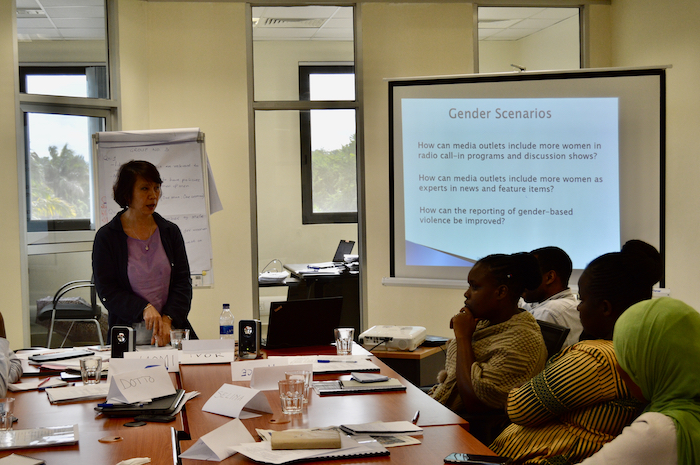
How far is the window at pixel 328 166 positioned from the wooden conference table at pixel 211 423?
3275 millimetres

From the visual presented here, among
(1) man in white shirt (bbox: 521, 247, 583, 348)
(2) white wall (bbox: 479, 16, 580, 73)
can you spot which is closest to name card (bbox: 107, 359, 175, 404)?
(1) man in white shirt (bbox: 521, 247, 583, 348)

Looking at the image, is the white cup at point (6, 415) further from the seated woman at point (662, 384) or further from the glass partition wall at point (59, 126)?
the glass partition wall at point (59, 126)

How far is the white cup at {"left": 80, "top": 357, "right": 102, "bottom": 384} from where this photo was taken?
7.60ft

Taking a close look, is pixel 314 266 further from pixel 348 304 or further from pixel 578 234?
pixel 578 234

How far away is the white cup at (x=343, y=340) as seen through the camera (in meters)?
2.91

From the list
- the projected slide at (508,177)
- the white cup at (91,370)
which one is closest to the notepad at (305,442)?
the white cup at (91,370)

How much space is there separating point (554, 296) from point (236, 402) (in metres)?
1.85

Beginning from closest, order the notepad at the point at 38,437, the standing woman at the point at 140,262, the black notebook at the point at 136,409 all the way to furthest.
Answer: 1. the notepad at the point at 38,437
2. the black notebook at the point at 136,409
3. the standing woman at the point at 140,262

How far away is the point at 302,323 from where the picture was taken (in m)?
3.09

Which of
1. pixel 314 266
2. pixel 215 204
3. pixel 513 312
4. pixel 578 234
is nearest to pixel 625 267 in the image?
pixel 513 312

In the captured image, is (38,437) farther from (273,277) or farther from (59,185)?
(273,277)

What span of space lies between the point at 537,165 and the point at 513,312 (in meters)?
2.45

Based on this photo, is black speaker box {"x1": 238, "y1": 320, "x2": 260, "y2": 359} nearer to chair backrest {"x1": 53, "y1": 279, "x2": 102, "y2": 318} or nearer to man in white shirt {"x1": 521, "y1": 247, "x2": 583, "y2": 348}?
man in white shirt {"x1": 521, "y1": 247, "x2": 583, "y2": 348}

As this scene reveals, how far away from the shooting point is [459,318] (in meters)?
2.51
